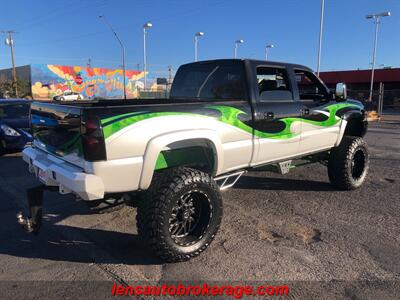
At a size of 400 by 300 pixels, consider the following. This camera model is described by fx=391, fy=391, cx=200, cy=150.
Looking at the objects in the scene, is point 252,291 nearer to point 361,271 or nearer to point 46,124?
point 361,271

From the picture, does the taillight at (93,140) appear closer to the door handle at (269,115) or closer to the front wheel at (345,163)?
the door handle at (269,115)

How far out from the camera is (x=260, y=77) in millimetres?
5070

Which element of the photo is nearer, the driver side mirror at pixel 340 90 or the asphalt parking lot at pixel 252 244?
the asphalt parking lot at pixel 252 244

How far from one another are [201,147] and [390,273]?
212 centimetres

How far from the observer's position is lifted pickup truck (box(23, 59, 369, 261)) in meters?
3.29

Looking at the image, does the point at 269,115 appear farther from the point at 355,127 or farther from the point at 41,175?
the point at 355,127

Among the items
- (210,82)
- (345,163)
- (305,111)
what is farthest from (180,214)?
(345,163)

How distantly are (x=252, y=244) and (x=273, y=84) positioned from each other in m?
2.10

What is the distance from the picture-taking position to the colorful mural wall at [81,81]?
180 ft

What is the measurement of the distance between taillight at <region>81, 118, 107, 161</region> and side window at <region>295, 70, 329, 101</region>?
3291 millimetres

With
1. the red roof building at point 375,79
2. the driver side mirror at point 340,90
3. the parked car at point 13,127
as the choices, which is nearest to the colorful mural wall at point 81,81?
the red roof building at point 375,79

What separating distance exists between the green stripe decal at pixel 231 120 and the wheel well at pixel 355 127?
294 mm

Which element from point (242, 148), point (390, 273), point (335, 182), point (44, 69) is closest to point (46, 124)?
point (242, 148)

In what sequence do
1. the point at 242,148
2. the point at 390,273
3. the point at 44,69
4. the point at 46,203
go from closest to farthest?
the point at 390,273 → the point at 242,148 → the point at 46,203 → the point at 44,69
